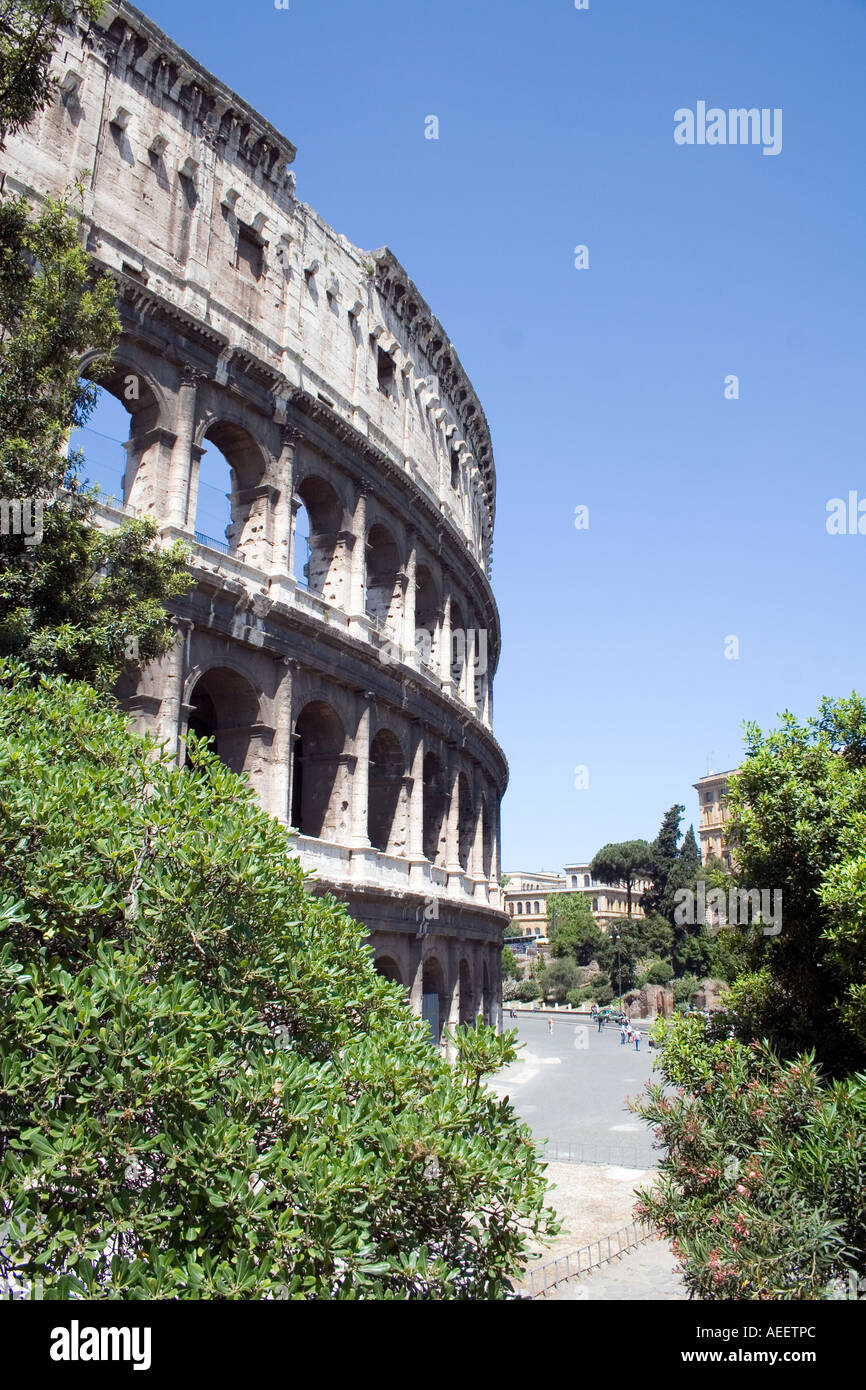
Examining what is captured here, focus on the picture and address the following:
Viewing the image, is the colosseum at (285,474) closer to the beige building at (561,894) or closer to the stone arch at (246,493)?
the stone arch at (246,493)

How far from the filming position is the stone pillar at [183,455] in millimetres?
16891

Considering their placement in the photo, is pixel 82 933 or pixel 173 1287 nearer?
pixel 173 1287

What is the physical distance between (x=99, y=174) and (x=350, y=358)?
685cm

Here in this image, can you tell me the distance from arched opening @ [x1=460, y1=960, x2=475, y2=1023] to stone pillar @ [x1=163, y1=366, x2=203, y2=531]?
14.0m

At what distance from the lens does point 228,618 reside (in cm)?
1717

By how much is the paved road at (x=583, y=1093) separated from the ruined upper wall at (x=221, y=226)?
14286 millimetres

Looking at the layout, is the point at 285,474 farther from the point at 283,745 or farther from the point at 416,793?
the point at 416,793

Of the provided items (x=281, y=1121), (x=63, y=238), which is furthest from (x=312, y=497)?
(x=281, y=1121)

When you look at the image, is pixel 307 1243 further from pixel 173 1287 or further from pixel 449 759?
pixel 449 759

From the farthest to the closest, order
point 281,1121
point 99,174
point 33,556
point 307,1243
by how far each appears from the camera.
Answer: point 99,174 < point 33,556 < point 281,1121 < point 307,1243

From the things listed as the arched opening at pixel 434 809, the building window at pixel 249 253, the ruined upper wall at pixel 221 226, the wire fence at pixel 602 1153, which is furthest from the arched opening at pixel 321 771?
the building window at pixel 249 253

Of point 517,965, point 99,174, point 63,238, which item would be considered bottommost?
point 517,965

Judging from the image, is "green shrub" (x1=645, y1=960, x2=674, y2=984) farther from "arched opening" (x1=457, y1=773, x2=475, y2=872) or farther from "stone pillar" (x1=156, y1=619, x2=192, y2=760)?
"stone pillar" (x1=156, y1=619, x2=192, y2=760)

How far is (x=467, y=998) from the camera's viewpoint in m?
26.1
